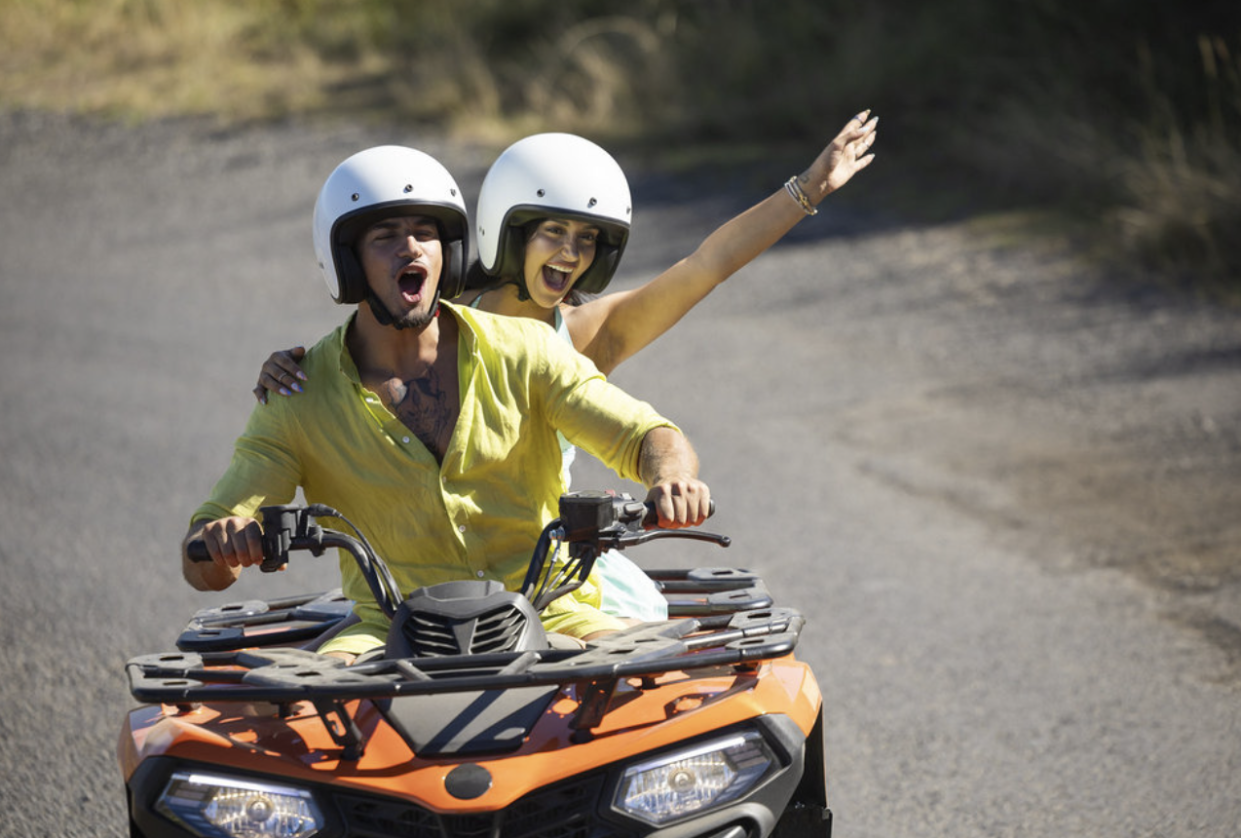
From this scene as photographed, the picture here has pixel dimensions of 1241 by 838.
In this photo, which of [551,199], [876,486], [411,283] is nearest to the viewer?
[411,283]

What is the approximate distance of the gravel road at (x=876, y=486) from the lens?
17.9 feet

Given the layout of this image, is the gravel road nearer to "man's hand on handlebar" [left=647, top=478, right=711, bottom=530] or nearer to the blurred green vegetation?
the blurred green vegetation

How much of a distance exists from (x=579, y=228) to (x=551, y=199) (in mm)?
154

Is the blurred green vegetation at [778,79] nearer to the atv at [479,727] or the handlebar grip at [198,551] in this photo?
the atv at [479,727]

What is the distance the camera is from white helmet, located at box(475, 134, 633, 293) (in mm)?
4863

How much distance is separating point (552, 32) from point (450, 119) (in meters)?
3.17

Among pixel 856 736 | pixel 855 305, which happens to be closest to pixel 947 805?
pixel 856 736

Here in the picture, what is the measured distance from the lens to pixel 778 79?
19.1m

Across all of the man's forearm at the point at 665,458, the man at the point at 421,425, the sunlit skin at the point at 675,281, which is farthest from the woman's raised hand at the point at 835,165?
the man's forearm at the point at 665,458

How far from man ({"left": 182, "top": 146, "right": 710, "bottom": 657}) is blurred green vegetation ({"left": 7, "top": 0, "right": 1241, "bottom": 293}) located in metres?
8.89

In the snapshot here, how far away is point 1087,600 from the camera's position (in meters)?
6.97

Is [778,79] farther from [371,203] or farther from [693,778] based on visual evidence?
[693,778]

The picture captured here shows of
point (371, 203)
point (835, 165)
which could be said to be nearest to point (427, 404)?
point (371, 203)

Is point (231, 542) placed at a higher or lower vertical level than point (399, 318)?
lower
